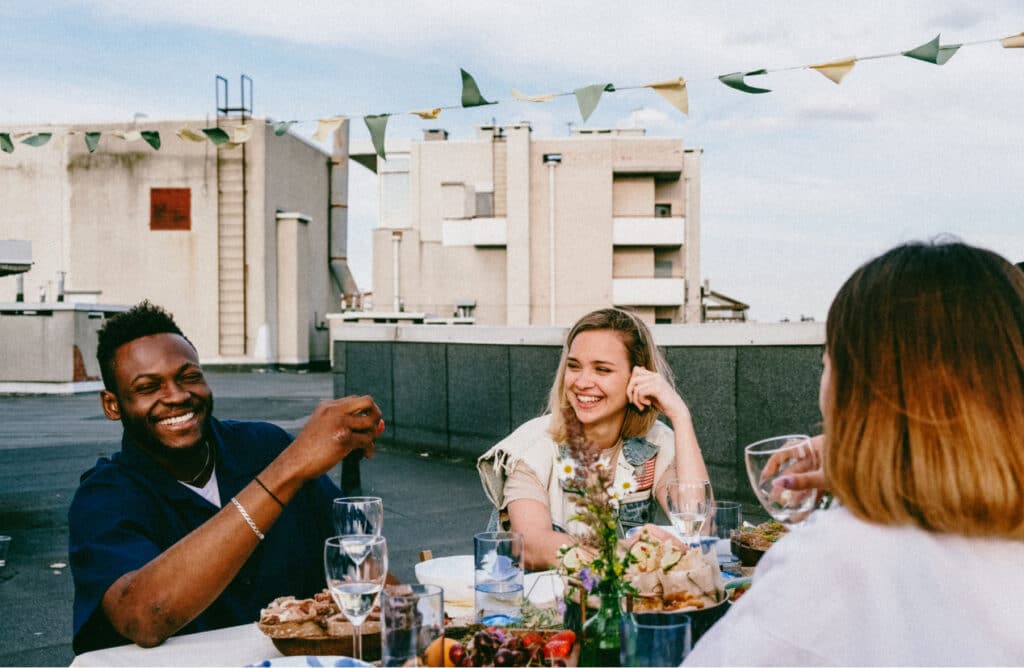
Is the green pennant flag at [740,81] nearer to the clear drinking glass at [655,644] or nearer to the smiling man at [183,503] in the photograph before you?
the smiling man at [183,503]

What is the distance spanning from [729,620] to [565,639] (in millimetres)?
501

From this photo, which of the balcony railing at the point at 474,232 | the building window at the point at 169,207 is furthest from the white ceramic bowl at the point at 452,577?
the balcony railing at the point at 474,232

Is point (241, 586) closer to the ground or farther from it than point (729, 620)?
closer to the ground

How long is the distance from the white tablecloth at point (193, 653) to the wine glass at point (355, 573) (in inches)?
11.7

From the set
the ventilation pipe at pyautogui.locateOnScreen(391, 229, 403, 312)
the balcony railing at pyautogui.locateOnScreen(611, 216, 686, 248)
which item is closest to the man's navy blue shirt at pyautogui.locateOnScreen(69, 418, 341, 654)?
the balcony railing at pyautogui.locateOnScreen(611, 216, 686, 248)

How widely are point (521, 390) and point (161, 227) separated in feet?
84.7

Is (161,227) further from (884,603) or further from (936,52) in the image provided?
(884,603)

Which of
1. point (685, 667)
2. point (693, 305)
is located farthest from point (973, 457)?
point (693, 305)

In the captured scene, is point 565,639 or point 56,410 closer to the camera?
point 565,639

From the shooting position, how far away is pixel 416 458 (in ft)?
36.2

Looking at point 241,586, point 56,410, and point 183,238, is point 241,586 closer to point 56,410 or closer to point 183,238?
point 56,410

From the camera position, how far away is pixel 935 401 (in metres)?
1.25

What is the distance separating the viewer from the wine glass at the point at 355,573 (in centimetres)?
169

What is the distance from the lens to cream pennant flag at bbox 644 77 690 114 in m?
5.43
